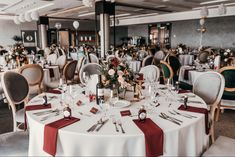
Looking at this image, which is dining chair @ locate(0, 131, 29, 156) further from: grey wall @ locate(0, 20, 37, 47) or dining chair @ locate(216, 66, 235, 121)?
grey wall @ locate(0, 20, 37, 47)

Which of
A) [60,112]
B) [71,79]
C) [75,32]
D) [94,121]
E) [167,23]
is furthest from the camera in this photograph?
[75,32]

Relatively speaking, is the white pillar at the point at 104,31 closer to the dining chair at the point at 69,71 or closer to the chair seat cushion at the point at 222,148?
the dining chair at the point at 69,71

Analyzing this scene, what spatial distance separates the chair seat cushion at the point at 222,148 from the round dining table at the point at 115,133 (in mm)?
119

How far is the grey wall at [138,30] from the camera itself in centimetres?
1839

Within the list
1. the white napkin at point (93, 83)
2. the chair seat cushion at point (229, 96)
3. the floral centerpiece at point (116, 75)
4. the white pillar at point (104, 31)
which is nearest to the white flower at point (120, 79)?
the floral centerpiece at point (116, 75)

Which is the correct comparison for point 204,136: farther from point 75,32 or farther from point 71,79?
point 75,32

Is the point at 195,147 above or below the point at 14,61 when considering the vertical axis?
below

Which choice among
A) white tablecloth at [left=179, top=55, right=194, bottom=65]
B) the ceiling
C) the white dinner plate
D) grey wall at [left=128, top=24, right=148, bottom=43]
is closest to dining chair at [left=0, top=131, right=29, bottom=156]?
the white dinner plate

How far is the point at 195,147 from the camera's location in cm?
187

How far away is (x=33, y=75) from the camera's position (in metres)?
4.26

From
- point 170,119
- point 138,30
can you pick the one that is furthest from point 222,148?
point 138,30

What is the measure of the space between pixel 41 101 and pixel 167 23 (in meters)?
15.2

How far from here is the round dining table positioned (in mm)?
1612

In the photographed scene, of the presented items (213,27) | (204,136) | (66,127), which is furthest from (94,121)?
(213,27)
